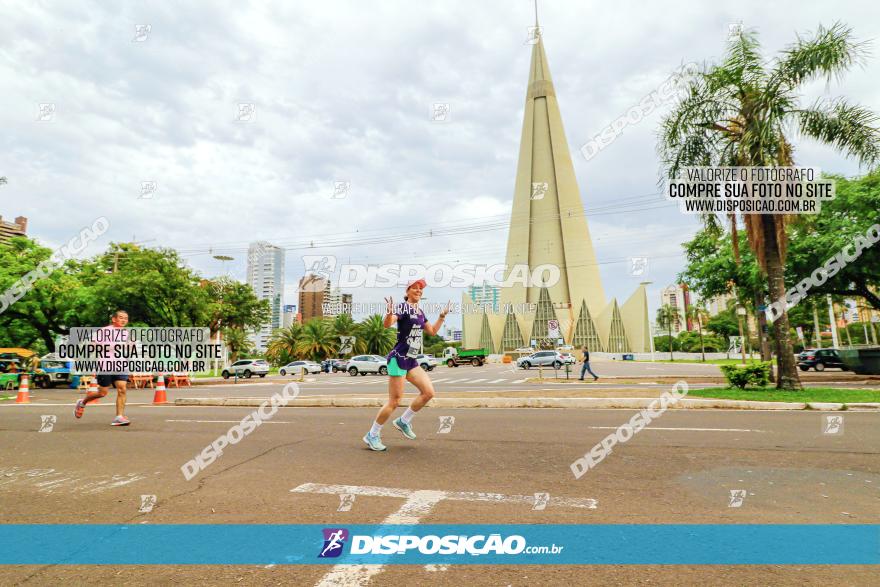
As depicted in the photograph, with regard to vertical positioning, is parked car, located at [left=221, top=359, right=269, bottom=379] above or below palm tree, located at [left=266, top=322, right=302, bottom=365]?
below

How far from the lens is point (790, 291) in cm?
2062

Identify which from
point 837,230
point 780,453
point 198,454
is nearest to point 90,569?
point 198,454

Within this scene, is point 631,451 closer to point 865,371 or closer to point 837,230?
point 837,230

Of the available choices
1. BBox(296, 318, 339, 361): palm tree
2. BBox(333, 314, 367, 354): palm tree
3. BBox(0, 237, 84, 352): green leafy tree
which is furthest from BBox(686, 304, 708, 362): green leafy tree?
BBox(296, 318, 339, 361): palm tree

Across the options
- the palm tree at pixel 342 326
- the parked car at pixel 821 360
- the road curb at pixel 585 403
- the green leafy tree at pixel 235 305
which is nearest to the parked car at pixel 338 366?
the green leafy tree at pixel 235 305

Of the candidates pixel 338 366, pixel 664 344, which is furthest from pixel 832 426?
pixel 664 344

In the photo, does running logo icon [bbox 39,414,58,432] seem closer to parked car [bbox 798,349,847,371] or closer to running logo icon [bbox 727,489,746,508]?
running logo icon [bbox 727,489,746,508]

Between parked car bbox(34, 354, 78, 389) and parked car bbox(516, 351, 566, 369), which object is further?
parked car bbox(516, 351, 566, 369)

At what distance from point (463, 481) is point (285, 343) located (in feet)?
200

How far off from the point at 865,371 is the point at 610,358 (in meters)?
61.8

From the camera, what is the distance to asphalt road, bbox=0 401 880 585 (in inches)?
103

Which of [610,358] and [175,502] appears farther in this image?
[610,358]

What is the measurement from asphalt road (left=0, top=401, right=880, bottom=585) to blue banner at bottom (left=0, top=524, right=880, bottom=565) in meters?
0.11

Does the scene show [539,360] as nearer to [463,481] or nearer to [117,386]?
[117,386]
